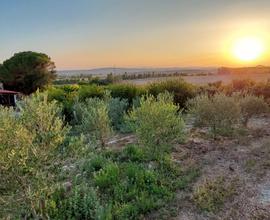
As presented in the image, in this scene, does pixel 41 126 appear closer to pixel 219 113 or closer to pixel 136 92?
pixel 219 113

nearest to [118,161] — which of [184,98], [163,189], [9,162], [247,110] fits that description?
[163,189]

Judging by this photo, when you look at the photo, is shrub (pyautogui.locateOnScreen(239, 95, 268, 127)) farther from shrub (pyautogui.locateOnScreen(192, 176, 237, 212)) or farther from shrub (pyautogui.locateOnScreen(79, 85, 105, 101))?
shrub (pyautogui.locateOnScreen(79, 85, 105, 101))

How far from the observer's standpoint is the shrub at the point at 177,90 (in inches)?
666

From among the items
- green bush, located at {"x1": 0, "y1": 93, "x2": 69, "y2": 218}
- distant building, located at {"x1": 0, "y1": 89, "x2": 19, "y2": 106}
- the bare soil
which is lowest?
distant building, located at {"x1": 0, "y1": 89, "x2": 19, "y2": 106}

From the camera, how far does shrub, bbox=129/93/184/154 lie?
7836 mm

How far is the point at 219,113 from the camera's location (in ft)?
33.9

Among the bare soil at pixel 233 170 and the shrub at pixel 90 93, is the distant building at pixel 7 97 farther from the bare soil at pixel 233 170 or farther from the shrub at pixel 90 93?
the bare soil at pixel 233 170

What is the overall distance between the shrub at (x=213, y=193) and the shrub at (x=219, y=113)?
143 inches

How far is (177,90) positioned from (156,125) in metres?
9.47

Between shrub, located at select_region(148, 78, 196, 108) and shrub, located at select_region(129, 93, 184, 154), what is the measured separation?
339 inches

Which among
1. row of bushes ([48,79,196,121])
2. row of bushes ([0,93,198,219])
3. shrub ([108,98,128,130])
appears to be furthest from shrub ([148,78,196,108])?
row of bushes ([0,93,198,219])

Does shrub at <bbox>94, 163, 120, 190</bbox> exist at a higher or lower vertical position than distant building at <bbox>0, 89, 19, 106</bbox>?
higher

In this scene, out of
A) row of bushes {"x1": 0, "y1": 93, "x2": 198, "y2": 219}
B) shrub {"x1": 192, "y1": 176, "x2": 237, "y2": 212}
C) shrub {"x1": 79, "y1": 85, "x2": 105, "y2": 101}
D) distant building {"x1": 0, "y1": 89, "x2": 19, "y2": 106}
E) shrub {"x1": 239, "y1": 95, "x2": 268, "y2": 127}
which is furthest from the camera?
distant building {"x1": 0, "y1": 89, "x2": 19, "y2": 106}

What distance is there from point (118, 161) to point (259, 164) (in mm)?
2959
